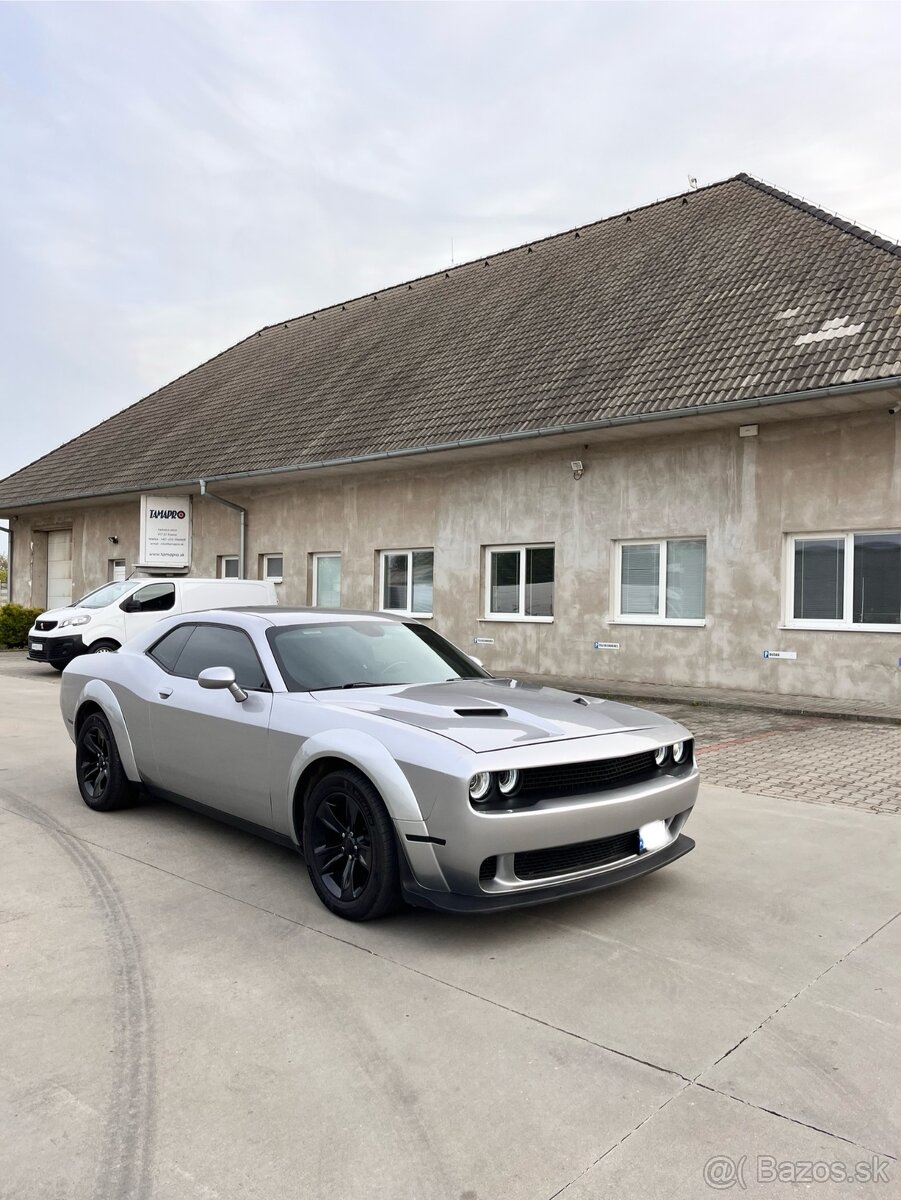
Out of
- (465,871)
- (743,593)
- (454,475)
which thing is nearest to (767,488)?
(743,593)

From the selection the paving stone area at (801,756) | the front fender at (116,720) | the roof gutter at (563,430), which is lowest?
the paving stone area at (801,756)

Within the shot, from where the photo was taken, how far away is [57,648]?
16.3 metres

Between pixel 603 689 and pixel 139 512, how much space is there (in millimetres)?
13831

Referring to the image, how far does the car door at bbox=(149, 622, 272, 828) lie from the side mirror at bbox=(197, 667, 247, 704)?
50mm

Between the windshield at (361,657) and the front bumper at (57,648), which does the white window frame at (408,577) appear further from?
the windshield at (361,657)

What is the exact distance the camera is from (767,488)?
1217 centimetres

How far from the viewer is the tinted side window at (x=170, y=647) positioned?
19.1 feet

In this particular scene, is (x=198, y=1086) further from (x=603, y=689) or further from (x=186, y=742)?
(x=603, y=689)

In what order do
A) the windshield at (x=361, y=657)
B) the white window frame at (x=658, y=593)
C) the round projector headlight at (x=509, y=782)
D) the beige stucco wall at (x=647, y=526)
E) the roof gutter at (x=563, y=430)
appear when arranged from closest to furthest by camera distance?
the round projector headlight at (x=509, y=782) → the windshield at (x=361, y=657) → the roof gutter at (x=563, y=430) → the beige stucco wall at (x=647, y=526) → the white window frame at (x=658, y=593)

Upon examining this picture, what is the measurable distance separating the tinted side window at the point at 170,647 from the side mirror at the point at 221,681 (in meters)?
1.00

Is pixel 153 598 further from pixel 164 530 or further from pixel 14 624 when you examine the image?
pixel 14 624

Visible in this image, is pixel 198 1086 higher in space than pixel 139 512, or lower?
lower

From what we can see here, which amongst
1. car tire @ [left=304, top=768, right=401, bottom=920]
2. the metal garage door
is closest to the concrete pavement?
car tire @ [left=304, top=768, right=401, bottom=920]

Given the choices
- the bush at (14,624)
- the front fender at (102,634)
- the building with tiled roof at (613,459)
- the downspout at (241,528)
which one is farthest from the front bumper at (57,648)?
the bush at (14,624)
